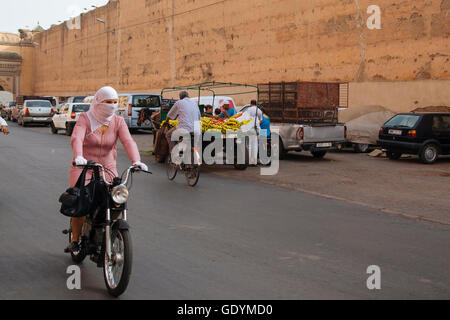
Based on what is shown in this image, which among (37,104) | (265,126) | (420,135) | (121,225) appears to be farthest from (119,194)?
(37,104)

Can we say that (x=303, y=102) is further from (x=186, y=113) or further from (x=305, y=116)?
(x=186, y=113)

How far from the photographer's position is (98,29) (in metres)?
57.6

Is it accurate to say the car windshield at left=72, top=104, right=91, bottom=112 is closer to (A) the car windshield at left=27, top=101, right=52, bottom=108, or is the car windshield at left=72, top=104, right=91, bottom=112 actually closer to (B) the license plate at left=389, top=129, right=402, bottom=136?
(A) the car windshield at left=27, top=101, right=52, bottom=108

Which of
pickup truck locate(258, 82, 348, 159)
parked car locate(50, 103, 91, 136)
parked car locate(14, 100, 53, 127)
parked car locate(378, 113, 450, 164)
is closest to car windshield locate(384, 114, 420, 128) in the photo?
parked car locate(378, 113, 450, 164)

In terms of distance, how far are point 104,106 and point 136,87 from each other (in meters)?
44.5

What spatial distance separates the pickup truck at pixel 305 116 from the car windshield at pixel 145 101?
10.2 metres

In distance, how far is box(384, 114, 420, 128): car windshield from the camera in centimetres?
1712

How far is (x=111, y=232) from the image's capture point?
495cm

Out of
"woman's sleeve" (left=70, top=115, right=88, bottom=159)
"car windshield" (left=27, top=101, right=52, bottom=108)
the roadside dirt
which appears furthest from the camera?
"car windshield" (left=27, top=101, right=52, bottom=108)

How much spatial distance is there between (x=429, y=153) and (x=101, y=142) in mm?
13498

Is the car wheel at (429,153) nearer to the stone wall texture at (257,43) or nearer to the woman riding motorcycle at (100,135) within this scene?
the stone wall texture at (257,43)

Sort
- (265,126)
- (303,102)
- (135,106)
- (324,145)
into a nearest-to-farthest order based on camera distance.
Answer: (265,126), (324,145), (303,102), (135,106)

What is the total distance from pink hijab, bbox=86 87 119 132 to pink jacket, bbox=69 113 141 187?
46 millimetres
